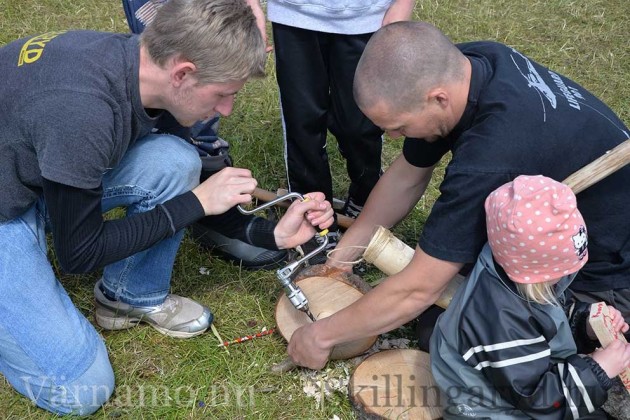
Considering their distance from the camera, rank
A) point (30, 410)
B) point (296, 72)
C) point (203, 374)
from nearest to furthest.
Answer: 1. point (30, 410)
2. point (203, 374)
3. point (296, 72)

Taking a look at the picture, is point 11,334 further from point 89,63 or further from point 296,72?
point 296,72

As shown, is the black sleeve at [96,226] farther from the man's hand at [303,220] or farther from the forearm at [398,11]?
the forearm at [398,11]

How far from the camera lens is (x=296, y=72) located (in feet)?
10.2

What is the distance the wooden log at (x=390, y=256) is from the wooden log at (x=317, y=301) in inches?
10.4

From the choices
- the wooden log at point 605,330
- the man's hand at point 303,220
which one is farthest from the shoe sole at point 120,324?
the wooden log at point 605,330

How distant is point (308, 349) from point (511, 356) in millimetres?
771

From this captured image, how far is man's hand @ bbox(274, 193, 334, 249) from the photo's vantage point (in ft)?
8.91

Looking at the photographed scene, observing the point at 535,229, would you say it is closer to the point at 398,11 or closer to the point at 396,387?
the point at 396,387

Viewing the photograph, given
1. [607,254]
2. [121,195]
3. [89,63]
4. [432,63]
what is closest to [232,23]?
[89,63]

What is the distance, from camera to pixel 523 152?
7.00 feet

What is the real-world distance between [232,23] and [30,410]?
160 centimetres

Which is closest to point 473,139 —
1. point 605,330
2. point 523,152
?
point 523,152

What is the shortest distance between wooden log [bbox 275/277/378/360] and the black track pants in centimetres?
70

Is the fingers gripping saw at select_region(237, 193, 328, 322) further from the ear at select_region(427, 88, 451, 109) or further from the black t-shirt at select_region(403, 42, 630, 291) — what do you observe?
the ear at select_region(427, 88, 451, 109)
